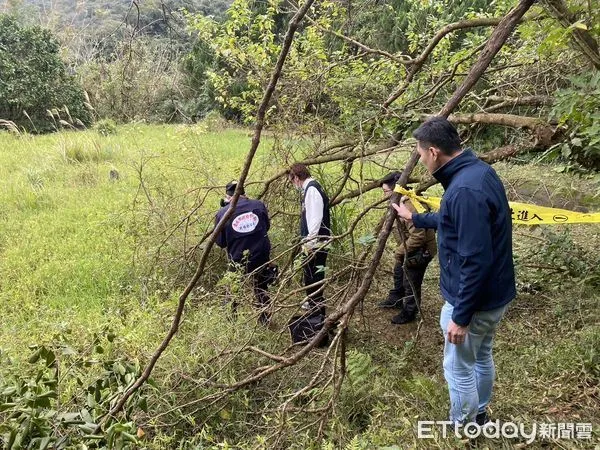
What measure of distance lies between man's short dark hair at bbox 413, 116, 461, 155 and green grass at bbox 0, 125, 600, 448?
1482 millimetres

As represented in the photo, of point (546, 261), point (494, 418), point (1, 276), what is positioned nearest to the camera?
Answer: point (494, 418)

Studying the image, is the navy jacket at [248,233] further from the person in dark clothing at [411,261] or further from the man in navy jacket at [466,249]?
the man in navy jacket at [466,249]

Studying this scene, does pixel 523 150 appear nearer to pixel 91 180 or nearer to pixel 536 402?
pixel 536 402

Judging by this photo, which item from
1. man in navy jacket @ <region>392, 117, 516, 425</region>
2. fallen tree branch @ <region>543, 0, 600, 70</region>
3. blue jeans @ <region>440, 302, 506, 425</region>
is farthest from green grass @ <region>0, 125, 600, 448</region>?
fallen tree branch @ <region>543, 0, 600, 70</region>

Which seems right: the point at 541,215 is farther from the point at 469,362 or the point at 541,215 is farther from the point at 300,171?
the point at 300,171

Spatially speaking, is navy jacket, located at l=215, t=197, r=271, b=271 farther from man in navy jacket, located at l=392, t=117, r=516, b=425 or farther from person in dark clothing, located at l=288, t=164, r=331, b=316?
man in navy jacket, located at l=392, t=117, r=516, b=425

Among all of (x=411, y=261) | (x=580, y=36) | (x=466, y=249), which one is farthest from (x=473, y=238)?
(x=411, y=261)

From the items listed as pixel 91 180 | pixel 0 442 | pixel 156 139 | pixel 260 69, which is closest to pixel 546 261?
pixel 260 69

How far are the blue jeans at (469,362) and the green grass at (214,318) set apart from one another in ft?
0.62

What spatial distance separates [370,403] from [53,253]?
15.2 ft

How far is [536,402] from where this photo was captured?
122 inches

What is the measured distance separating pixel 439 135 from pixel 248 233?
99.3 inches

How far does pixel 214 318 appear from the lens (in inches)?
153

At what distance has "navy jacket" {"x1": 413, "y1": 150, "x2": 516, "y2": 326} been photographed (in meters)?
2.30
